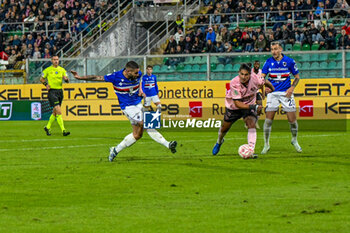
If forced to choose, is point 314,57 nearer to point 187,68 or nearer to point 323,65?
point 323,65

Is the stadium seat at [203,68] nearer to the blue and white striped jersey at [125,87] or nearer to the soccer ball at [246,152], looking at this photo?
the blue and white striped jersey at [125,87]

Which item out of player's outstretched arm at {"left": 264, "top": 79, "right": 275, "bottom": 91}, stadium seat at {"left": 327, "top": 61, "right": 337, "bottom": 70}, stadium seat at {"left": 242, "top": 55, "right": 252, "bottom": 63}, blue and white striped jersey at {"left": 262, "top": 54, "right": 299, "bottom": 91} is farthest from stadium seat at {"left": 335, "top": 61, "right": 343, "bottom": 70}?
player's outstretched arm at {"left": 264, "top": 79, "right": 275, "bottom": 91}

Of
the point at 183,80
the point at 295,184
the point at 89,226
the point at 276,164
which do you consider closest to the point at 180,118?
the point at 183,80

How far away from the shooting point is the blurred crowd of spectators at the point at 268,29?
101 feet

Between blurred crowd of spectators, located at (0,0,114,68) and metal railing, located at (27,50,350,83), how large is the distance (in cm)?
640

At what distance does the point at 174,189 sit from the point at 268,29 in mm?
23748

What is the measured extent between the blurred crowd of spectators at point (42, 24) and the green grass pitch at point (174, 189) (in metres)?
21.5

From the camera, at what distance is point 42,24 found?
41562mm

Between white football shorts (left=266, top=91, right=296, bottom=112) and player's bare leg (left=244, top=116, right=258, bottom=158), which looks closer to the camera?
player's bare leg (left=244, top=116, right=258, bottom=158)

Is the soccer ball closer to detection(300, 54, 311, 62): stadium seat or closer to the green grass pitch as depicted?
the green grass pitch

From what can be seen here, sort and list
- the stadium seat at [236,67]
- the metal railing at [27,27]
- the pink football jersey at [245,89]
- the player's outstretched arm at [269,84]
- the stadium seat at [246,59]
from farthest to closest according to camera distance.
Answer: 1. the metal railing at [27,27]
2. the stadium seat at [236,67]
3. the stadium seat at [246,59]
4. the player's outstretched arm at [269,84]
5. the pink football jersey at [245,89]

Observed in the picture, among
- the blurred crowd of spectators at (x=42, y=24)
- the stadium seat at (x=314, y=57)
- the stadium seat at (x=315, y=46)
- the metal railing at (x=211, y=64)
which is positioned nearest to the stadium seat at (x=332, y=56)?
the metal railing at (x=211, y=64)

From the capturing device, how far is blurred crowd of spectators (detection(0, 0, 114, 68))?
128ft

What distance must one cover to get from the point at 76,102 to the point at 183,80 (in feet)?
16.0
